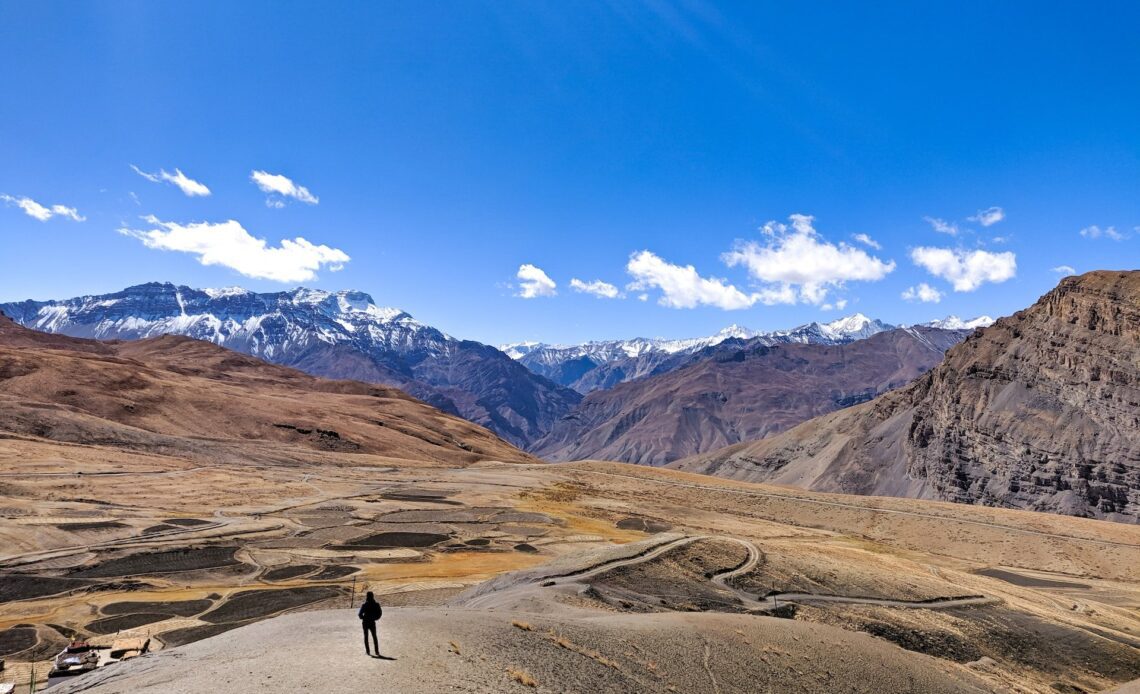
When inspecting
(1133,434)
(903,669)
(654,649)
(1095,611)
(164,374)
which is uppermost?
(164,374)

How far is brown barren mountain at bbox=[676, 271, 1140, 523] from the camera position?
98625 millimetres

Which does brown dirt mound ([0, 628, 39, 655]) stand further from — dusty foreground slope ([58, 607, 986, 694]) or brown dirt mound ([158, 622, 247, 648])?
dusty foreground slope ([58, 607, 986, 694])

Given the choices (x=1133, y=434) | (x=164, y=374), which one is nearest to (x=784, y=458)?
(x=1133, y=434)

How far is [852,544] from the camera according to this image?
59656 millimetres

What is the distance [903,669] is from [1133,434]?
105532 mm

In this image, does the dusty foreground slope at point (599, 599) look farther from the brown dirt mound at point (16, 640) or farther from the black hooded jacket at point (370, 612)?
the black hooded jacket at point (370, 612)

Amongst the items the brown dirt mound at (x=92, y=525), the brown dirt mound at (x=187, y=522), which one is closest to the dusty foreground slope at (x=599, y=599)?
the brown dirt mound at (x=92, y=525)

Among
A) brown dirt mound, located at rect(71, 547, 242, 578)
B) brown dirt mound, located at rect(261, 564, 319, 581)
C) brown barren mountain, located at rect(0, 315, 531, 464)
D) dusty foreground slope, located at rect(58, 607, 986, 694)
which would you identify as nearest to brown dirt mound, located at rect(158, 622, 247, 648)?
brown dirt mound, located at rect(261, 564, 319, 581)

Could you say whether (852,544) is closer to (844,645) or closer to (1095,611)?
(1095,611)

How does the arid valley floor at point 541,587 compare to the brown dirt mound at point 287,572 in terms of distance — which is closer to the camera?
the arid valley floor at point 541,587

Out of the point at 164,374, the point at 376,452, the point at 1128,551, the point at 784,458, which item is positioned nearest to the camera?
the point at 1128,551

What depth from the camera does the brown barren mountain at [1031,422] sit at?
98.6 metres

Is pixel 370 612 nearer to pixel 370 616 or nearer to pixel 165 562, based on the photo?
pixel 370 616

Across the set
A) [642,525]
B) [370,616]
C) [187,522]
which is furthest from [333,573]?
[642,525]
